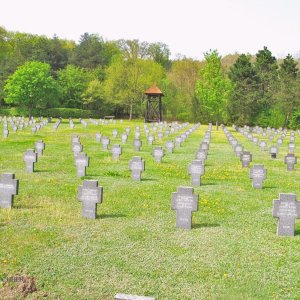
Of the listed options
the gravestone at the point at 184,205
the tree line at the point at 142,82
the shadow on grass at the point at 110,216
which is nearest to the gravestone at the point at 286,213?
the gravestone at the point at 184,205

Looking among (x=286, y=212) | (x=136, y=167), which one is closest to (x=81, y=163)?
(x=136, y=167)

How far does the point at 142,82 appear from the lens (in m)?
70.8

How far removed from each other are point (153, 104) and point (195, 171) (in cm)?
5309

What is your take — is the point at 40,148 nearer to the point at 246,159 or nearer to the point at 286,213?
the point at 246,159

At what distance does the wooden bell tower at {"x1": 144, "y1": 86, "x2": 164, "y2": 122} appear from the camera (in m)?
60.2

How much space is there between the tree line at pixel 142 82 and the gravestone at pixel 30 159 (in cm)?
3314

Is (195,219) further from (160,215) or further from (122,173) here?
(122,173)

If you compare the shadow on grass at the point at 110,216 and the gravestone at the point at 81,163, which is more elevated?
the gravestone at the point at 81,163

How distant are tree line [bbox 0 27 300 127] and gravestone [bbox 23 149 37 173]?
109 feet

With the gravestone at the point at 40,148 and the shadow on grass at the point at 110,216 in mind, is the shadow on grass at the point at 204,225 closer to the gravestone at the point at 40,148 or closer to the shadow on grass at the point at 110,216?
the shadow on grass at the point at 110,216

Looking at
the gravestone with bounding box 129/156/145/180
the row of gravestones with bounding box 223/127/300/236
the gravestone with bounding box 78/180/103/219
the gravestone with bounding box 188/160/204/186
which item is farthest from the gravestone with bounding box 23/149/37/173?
the row of gravestones with bounding box 223/127/300/236

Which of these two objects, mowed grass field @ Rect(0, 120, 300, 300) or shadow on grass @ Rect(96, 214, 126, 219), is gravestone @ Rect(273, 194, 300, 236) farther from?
shadow on grass @ Rect(96, 214, 126, 219)

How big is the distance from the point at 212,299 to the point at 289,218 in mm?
3666

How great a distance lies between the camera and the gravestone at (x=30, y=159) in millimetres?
16328
